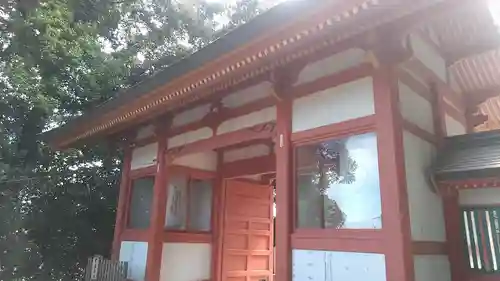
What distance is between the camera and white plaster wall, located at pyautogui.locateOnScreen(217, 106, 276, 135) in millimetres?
4020

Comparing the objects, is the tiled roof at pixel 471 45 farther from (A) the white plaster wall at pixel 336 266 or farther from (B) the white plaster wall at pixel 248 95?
(A) the white plaster wall at pixel 336 266

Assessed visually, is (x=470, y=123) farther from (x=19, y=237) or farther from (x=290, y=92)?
(x=19, y=237)

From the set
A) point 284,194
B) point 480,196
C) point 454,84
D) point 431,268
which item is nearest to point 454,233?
point 480,196

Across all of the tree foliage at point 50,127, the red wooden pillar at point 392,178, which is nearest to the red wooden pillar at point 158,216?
the tree foliage at point 50,127

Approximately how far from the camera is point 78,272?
720 cm

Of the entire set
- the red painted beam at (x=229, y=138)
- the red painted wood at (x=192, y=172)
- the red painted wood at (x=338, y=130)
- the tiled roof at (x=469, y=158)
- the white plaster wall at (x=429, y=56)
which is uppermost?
the white plaster wall at (x=429, y=56)

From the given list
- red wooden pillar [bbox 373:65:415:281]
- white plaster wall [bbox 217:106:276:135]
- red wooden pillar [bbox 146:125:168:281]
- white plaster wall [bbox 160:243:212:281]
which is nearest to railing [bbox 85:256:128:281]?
red wooden pillar [bbox 146:125:168:281]

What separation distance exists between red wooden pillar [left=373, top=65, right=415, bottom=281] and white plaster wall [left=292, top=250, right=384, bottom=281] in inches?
5.0

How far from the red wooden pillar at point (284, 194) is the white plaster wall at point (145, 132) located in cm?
270

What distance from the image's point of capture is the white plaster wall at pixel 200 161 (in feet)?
18.1

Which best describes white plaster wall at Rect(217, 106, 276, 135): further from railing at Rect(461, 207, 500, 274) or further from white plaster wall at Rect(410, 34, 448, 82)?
railing at Rect(461, 207, 500, 274)

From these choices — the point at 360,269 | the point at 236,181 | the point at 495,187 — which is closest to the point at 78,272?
the point at 236,181

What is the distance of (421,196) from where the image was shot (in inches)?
124

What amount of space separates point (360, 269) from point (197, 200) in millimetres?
3185
